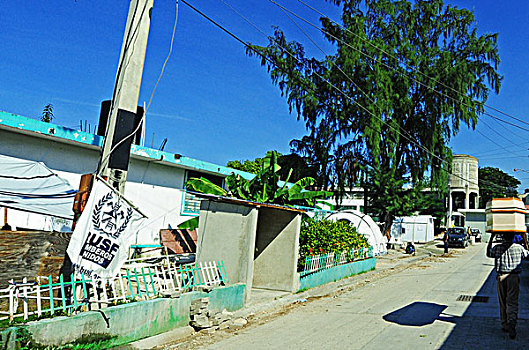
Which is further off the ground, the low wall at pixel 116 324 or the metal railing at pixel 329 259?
the metal railing at pixel 329 259

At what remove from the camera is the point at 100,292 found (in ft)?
23.1

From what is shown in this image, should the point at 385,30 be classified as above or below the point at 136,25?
above

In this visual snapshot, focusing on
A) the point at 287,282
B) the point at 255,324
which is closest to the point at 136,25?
the point at 255,324

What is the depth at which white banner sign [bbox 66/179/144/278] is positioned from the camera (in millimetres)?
6297

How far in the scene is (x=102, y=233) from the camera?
657 cm

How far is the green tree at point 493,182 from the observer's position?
73.6m

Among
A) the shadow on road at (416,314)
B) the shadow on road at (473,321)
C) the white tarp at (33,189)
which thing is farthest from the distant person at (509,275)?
the white tarp at (33,189)

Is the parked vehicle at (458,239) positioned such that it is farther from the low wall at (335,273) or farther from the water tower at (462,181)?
the low wall at (335,273)

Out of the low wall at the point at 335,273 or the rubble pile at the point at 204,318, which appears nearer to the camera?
the rubble pile at the point at 204,318

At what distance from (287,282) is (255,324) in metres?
3.19

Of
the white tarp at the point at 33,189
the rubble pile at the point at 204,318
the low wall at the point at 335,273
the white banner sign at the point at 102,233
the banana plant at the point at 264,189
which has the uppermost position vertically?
the banana plant at the point at 264,189

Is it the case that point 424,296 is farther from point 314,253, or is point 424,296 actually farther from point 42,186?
point 42,186

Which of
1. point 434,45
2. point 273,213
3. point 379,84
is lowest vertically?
point 273,213

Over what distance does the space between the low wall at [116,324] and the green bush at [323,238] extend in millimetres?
5445
